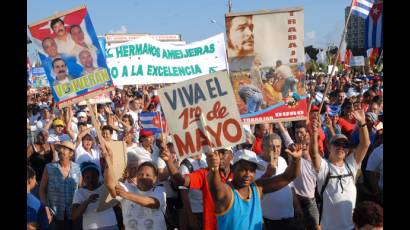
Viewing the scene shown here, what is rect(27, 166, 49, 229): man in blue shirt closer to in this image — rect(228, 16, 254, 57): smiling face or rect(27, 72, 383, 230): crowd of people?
rect(27, 72, 383, 230): crowd of people

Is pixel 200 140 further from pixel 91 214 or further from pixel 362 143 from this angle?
pixel 362 143

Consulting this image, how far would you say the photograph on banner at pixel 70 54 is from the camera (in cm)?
537

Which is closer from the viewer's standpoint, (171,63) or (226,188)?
(226,188)

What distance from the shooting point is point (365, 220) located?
3.47m

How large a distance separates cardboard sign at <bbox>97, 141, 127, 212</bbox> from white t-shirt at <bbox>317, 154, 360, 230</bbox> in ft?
5.94

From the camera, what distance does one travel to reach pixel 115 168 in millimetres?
5246

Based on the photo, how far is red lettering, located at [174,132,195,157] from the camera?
4.17 metres

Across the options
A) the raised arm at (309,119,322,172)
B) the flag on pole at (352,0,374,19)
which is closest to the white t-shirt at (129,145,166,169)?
the raised arm at (309,119,322,172)

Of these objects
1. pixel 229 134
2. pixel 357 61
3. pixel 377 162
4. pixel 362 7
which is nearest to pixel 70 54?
pixel 229 134

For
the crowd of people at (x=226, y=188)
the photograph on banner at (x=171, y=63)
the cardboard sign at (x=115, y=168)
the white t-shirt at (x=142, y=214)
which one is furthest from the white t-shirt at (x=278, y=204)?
the photograph on banner at (x=171, y=63)

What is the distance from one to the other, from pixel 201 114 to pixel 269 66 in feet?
4.83

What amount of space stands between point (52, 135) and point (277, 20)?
182 inches

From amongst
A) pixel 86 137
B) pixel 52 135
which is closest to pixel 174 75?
pixel 52 135

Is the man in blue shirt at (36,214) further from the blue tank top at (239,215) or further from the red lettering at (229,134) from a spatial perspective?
the red lettering at (229,134)
